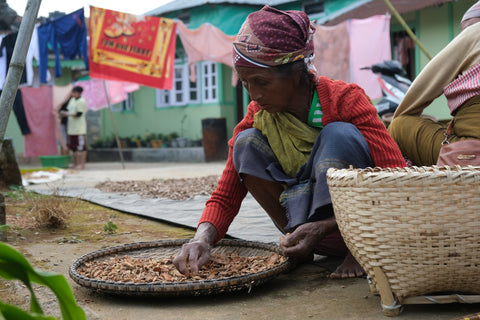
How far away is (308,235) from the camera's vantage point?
1971 mm

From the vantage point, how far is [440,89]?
8.05 ft

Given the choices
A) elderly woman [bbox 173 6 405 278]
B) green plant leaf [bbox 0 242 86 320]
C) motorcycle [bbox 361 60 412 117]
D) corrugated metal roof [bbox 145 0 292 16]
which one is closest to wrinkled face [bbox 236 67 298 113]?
elderly woman [bbox 173 6 405 278]

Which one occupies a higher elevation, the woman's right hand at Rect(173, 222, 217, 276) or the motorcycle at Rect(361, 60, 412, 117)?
the motorcycle at Rect(361, 60, 412, 117)

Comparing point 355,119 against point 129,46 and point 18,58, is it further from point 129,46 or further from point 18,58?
point 129,46

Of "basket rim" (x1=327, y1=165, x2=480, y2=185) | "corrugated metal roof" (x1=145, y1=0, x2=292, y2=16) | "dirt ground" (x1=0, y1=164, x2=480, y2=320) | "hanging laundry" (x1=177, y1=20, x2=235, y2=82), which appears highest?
"corrugated metal roof" (x1=145, y1=0, x2=292, y2=16)

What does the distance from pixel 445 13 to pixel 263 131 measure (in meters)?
7.61

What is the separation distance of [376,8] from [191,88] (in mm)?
6201

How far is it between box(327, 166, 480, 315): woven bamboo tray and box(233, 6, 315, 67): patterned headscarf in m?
0.61

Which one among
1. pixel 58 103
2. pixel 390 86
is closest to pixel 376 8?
pixel 390 86

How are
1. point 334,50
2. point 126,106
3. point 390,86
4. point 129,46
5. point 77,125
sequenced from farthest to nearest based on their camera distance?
point 126,106
point 77,125
point 129,46
point 334,50
point 390,86

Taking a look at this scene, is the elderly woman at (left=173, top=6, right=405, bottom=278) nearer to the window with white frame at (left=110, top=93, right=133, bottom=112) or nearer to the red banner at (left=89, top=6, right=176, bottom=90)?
the red banner at (left=89, top=6, right=176, bottom=90)

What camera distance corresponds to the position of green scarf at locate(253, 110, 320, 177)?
2.21 metres

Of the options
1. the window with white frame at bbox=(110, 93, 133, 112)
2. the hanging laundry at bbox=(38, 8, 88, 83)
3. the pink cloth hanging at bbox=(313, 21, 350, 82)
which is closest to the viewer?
the pink cloth hanging at bbox=(313, 21, 350, 82)

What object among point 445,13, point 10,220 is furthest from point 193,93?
point 10,220
